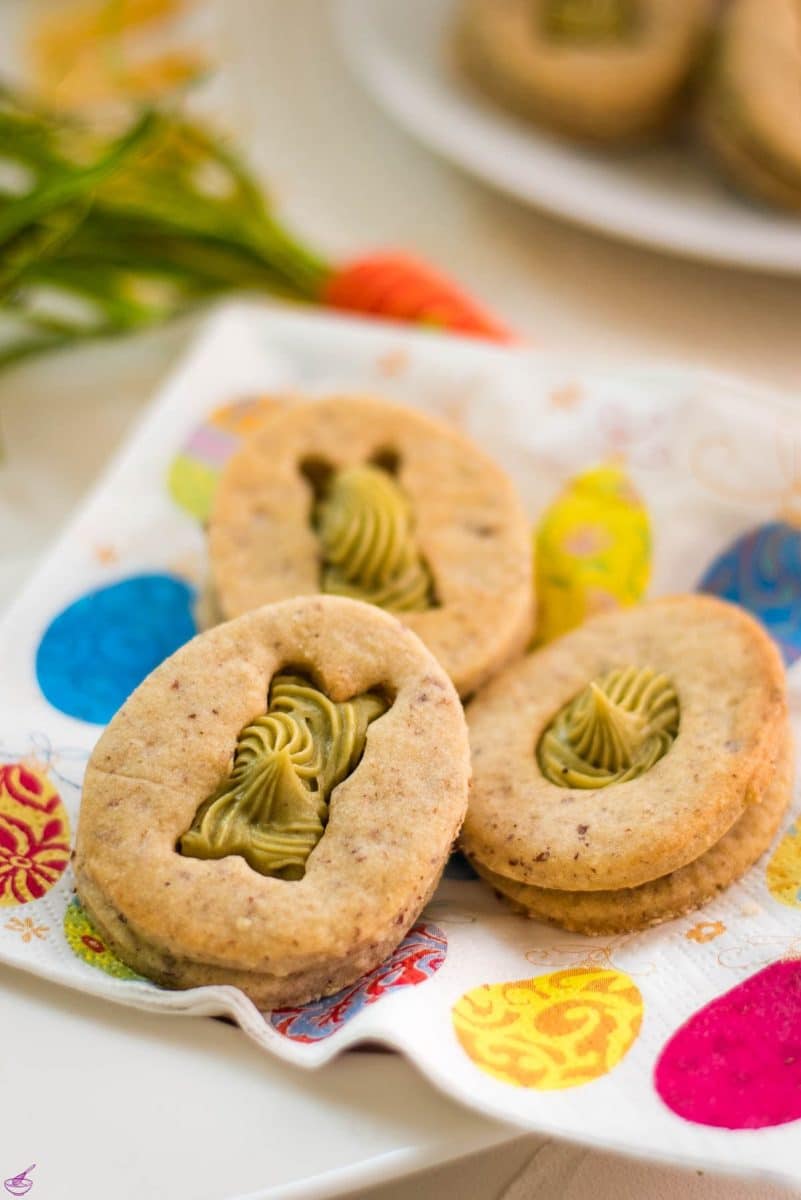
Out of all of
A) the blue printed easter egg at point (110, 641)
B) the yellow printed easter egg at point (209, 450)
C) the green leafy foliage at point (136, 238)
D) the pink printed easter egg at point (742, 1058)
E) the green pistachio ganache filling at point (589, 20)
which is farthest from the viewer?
the green pistachio ganache filling at point (589, 20)

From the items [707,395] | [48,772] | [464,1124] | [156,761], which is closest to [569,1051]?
[464,1124]

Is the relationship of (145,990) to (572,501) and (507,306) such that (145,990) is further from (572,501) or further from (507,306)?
(507,306)

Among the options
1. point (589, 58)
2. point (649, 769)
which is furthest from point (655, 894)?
point (589, 58)

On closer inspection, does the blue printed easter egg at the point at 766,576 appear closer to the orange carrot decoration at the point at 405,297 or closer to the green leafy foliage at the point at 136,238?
the orange carrot decoration at the point at 405,297

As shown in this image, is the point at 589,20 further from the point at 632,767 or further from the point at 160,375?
the point at 632,767

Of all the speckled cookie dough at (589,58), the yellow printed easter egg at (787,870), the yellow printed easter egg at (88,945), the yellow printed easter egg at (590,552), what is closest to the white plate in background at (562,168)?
the speckled cookie dough at (589,58)

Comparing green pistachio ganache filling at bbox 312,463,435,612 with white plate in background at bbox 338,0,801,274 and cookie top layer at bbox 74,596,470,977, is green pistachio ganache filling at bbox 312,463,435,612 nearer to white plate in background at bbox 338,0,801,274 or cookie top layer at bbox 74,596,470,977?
cookie top layer at bbox 74,596,470,977

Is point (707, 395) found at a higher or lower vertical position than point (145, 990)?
higher
